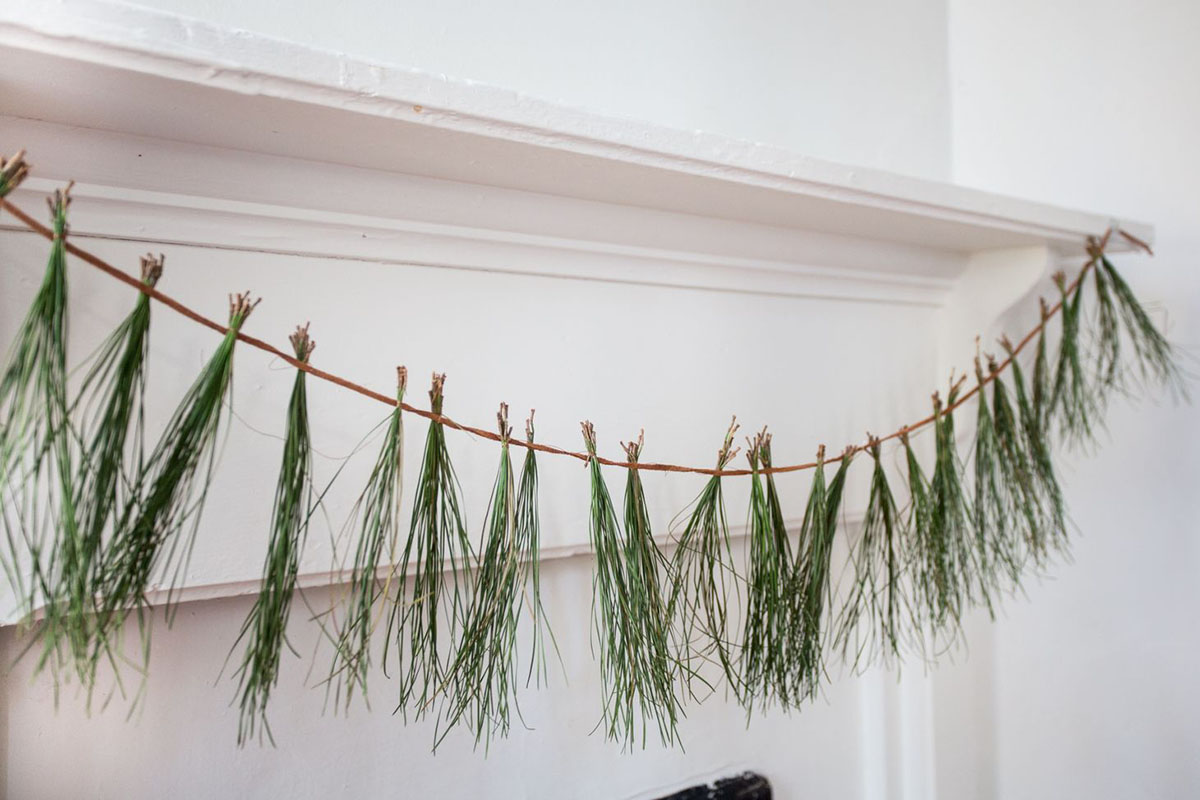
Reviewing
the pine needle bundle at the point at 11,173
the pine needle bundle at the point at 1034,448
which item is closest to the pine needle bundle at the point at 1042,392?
the pine needle bundle at the point at 1034,448

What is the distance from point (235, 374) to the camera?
0.51 metres

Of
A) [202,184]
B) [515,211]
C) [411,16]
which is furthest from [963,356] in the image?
[202,184]

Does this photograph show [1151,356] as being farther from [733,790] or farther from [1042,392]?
[733,790]

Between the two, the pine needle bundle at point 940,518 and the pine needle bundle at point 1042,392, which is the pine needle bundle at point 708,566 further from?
the pine needle bundle at point 1042,392

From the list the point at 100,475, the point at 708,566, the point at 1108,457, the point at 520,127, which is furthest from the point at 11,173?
the point at 1108,457

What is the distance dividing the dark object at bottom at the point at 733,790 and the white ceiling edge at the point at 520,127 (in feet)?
1.79

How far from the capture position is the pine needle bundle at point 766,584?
0.64 meters

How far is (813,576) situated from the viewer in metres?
0.69

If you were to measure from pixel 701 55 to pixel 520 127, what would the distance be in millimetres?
370

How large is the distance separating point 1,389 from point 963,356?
86 cm

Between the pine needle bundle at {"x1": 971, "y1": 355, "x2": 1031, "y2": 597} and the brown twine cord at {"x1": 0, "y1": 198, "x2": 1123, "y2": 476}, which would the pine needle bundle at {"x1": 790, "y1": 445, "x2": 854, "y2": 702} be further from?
the pine needle bundle at {"x1": 971, "y1": 355, "x2": 1031, "y2": 597}

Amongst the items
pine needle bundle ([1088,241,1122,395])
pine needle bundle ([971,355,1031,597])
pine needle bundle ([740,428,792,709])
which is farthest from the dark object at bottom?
pine needle bundle ([1088,241,1122,395])

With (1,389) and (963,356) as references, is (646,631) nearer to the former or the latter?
(1,389)

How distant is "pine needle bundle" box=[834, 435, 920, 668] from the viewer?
0.75 m
